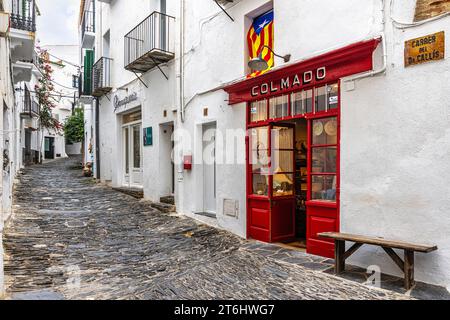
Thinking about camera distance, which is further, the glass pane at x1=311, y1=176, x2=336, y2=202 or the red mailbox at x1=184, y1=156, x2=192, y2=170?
the red mailbox at x1=184, y1=156, x2=192, y2=170

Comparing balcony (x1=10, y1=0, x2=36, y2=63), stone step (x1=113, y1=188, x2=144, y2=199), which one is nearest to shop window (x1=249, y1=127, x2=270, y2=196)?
stone step (x1=113, y1=188, x2=144, y2=199)

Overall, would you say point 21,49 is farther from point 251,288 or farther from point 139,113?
point 251,288

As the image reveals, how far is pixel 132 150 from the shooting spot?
1388 cm

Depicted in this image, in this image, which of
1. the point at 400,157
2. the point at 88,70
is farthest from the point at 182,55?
the point at 88,70

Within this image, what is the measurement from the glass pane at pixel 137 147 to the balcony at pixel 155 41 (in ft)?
10.3

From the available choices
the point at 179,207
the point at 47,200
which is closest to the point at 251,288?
the point at 179,207

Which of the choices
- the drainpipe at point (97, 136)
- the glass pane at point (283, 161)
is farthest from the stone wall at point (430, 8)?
the drainpipe at point (97, 136)

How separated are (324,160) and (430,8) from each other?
2486 mm

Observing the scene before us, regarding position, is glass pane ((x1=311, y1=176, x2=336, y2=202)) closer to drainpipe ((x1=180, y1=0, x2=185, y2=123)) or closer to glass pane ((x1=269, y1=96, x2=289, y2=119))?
glass pane ((x1=269, y1=96, x2=289, y2=119))

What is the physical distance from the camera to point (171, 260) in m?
6.10

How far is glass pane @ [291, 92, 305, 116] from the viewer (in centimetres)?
627

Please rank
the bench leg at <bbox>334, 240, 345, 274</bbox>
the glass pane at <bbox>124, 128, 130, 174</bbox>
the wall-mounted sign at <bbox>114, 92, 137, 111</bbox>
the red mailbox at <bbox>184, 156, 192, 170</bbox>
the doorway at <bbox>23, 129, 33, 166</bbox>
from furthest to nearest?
the doorway at <bbox>23, 129, 33, 166</bbox>
the glass pane at <bbox>124, 128, 130, 174</bbox>
the wall-mounted sign at <bbox>114, 92, 137, 111</bbox>
the red mailbox at <bbox>184, 156, 192, 170</bbox>
the bench leg at <bbox>334, 240, 345, 274</bbox>

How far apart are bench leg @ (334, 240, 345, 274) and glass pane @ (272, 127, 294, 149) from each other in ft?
8.03

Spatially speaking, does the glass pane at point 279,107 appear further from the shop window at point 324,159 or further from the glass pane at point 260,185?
the glass pane at point 260,185
